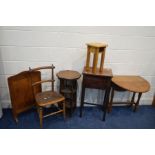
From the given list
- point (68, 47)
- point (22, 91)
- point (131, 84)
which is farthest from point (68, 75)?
point (131, 84)

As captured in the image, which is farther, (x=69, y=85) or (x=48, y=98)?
(x=69, y=85)

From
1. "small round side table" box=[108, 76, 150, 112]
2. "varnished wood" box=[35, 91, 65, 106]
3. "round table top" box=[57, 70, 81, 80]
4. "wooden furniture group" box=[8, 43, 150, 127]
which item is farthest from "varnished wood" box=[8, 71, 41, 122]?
"small round side table" box=[108, 76, 150, 112]

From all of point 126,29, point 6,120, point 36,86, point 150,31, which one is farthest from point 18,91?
point 150,31

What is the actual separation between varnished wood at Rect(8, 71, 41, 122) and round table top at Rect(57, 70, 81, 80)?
0.34 meters

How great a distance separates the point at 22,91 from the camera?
7.47ft

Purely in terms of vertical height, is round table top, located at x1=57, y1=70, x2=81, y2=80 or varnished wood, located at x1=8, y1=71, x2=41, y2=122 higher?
round table top, located at x1=57, y1=70, x2=81, y2=80

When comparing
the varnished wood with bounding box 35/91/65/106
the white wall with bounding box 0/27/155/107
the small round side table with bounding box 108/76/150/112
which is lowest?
the varnished wood with bounding box 35/91/65/106

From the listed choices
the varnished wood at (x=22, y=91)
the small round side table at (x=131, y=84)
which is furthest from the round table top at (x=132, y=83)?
the varnished wood at (x=22, y=91)

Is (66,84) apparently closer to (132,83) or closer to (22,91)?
Answer: (22,91)

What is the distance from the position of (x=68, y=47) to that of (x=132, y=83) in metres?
1.11

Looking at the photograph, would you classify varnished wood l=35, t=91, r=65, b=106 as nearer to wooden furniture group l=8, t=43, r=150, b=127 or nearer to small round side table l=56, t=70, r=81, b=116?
wooden furniture group l=8, t=43, r=150, b=127

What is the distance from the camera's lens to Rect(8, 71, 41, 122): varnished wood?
7.06 feet

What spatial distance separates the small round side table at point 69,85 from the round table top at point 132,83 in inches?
24.1
